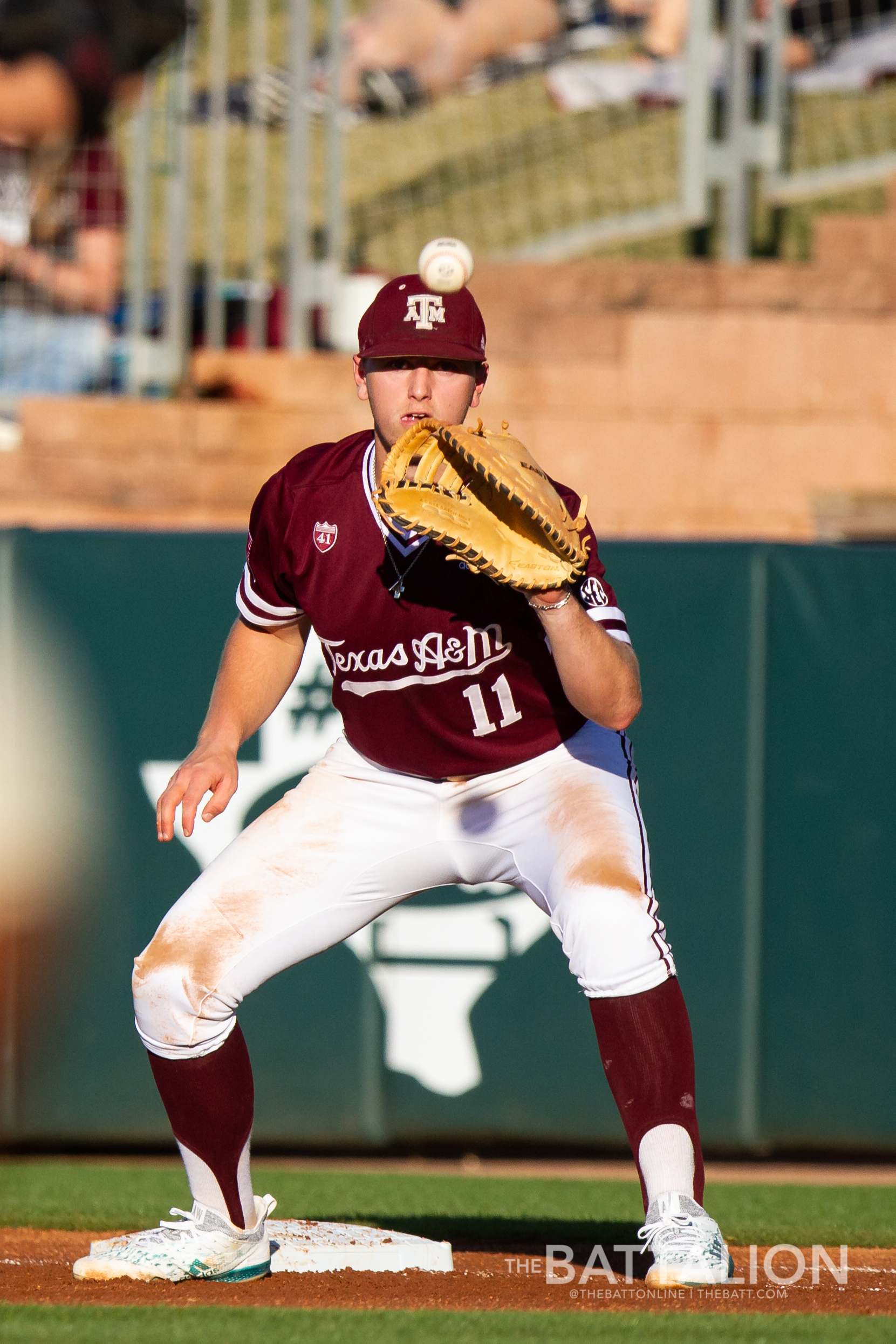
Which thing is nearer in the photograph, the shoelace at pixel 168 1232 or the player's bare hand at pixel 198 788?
the player's bare hand at pixel 198 788

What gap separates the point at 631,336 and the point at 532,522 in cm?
431

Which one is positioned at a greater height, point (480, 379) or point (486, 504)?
point (480, 379)

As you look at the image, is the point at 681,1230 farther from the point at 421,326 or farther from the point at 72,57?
the point at 72,57

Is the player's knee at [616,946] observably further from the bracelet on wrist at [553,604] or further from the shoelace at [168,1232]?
the shoelace at [168,1232]

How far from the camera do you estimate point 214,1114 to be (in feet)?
10.1

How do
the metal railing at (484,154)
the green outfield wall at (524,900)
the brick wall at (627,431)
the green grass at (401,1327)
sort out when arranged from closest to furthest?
the green grass at (401,1327) → the green outfield wall at (524,900) → the brick wall at (627,431) → the metal railing at (484,154)

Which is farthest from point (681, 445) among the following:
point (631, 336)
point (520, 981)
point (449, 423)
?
point (449, 423)

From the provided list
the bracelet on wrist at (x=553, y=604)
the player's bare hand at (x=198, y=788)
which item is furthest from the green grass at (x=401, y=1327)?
the bracelet on wrist at (x=553, y=604)

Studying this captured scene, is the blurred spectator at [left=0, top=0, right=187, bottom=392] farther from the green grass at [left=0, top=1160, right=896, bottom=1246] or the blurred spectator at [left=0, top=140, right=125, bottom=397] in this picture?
the green grass at [left=0, top=1160, right=896, bottom=1246]

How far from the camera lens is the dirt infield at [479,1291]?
295 cm

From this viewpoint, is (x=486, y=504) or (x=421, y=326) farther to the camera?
(x=421, y=326)

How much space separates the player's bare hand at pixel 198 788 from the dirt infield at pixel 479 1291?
833 mm

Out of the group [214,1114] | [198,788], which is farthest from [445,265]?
[214,1114]

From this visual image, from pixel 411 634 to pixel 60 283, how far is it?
191 inches
